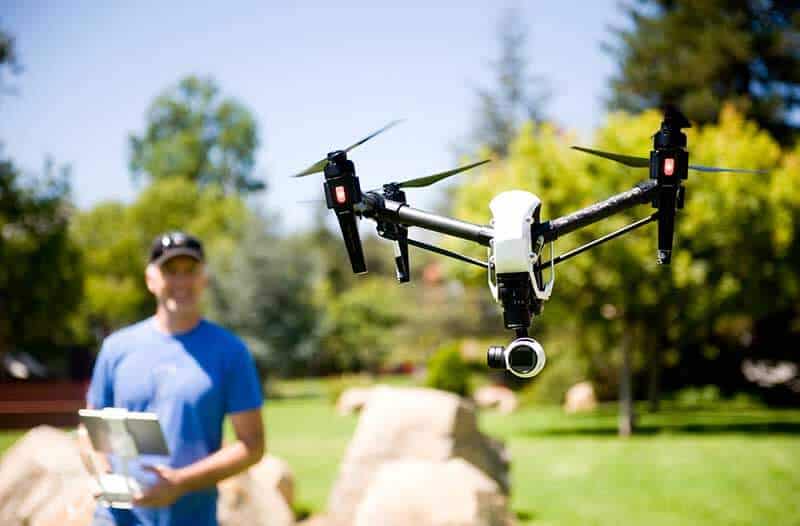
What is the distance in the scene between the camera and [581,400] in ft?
101

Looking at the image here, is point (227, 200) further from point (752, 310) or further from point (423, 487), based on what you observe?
point (423, 487)

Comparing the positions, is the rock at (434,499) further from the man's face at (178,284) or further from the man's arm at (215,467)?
the man's face at (178,284)

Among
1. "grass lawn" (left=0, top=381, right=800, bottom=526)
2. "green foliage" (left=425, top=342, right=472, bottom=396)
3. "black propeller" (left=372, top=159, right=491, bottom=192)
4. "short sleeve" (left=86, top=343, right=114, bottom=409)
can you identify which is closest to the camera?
"black propeller" (left=372, top=159, right=491, bottom=192)

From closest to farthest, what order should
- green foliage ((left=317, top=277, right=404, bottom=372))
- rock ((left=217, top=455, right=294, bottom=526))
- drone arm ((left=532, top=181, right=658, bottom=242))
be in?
1. drone arm ((left=532, top=181, right=658, bottom=242))
2. rock ((left=217, top=455, right=294, bottom=526))
3. green foliage ((left=317, top=277, right=404, bottom=372))

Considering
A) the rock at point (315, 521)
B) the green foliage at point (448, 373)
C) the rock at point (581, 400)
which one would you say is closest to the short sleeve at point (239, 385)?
the rock at point (315, 521)

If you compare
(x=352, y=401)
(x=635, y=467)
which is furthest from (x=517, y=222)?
(x=352, y=401)

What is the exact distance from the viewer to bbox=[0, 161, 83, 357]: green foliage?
94.3 feet

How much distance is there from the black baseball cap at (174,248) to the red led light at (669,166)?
2.99 meters

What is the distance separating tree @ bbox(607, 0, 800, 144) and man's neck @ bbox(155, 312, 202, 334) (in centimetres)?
2821

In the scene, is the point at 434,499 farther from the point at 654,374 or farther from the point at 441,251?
the point at 654,374

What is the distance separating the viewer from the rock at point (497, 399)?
31703mm

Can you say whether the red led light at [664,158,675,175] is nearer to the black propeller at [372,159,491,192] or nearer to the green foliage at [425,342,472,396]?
the black propeller at [372,159,491,192]

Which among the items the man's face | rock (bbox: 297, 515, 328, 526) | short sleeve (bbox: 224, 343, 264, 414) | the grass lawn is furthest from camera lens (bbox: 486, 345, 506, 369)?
the grass lawn

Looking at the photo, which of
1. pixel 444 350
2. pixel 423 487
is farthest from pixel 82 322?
pixel 423 487
